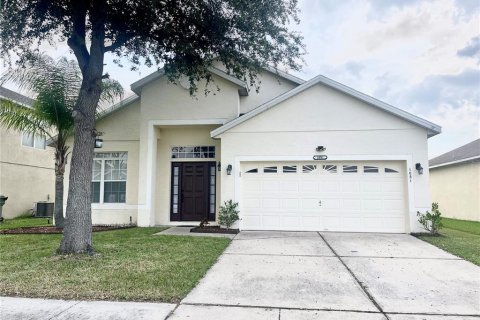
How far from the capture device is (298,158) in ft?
36.2

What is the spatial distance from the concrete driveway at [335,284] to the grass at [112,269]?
446 mm

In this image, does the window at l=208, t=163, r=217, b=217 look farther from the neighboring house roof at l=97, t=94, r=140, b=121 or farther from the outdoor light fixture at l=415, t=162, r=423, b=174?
the outdoor light fixture at l=415, t=162, r=423, b=174

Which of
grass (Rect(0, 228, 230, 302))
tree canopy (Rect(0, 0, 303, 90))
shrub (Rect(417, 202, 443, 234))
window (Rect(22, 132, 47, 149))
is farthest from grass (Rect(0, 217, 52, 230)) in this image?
shrub (Rect(417, 202, 443, 234))

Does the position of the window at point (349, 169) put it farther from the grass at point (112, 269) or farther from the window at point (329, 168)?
the grass at point (112, 269)

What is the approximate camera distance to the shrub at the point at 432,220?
9.89 m

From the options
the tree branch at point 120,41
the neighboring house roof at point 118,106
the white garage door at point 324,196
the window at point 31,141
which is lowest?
the white garage door at point 324,196

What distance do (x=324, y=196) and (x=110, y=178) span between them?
28.1 ft

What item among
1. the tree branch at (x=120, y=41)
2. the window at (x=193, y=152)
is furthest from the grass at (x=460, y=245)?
the tree branch at (x=120, y=41)

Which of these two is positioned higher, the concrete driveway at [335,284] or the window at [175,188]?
the window at [175,188]

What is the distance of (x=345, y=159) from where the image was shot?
10.8m

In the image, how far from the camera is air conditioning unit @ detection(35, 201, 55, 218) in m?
17.1

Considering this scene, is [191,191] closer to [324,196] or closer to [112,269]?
[324,196]

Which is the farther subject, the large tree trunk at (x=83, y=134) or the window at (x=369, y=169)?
the window at (x=369, y=169)

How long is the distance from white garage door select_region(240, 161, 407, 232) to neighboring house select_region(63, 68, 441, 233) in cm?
3
